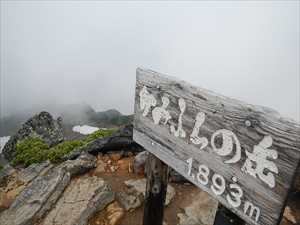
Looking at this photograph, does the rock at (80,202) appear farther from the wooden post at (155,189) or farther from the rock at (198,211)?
the wooden post at (155,189)

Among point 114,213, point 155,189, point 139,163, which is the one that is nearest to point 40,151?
point 139,163

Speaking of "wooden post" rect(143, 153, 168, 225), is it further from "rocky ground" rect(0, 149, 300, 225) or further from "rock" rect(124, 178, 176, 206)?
"rock" rect(124, 178, 176, 206)

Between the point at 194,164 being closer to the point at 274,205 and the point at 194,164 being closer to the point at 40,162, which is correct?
the point at 274,205

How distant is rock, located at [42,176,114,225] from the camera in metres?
4.96

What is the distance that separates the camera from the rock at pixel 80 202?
16.3 ft

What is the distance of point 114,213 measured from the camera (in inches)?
205

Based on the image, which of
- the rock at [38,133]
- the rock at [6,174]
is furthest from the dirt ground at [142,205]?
the rock at [38,133]

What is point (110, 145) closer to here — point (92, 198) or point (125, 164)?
point (125, 164)

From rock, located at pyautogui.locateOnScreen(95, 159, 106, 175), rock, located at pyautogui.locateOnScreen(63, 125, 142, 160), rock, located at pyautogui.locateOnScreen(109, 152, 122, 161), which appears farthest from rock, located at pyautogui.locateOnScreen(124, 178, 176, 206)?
rock, located at pyautogui.locateOnScreen(63, 125, 142, 160)

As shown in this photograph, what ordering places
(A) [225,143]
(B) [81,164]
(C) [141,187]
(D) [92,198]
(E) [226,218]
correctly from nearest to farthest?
(A) [225,143] < (E) [226,218] < (D) [92,198] < (C) [141,187] < (B) [81,164]

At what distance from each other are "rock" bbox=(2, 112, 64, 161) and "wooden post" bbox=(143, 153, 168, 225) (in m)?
8.59

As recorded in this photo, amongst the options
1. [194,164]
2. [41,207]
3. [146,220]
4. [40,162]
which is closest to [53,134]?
[40,162]

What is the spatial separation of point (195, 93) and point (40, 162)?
632 cm

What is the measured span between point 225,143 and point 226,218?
66cm
